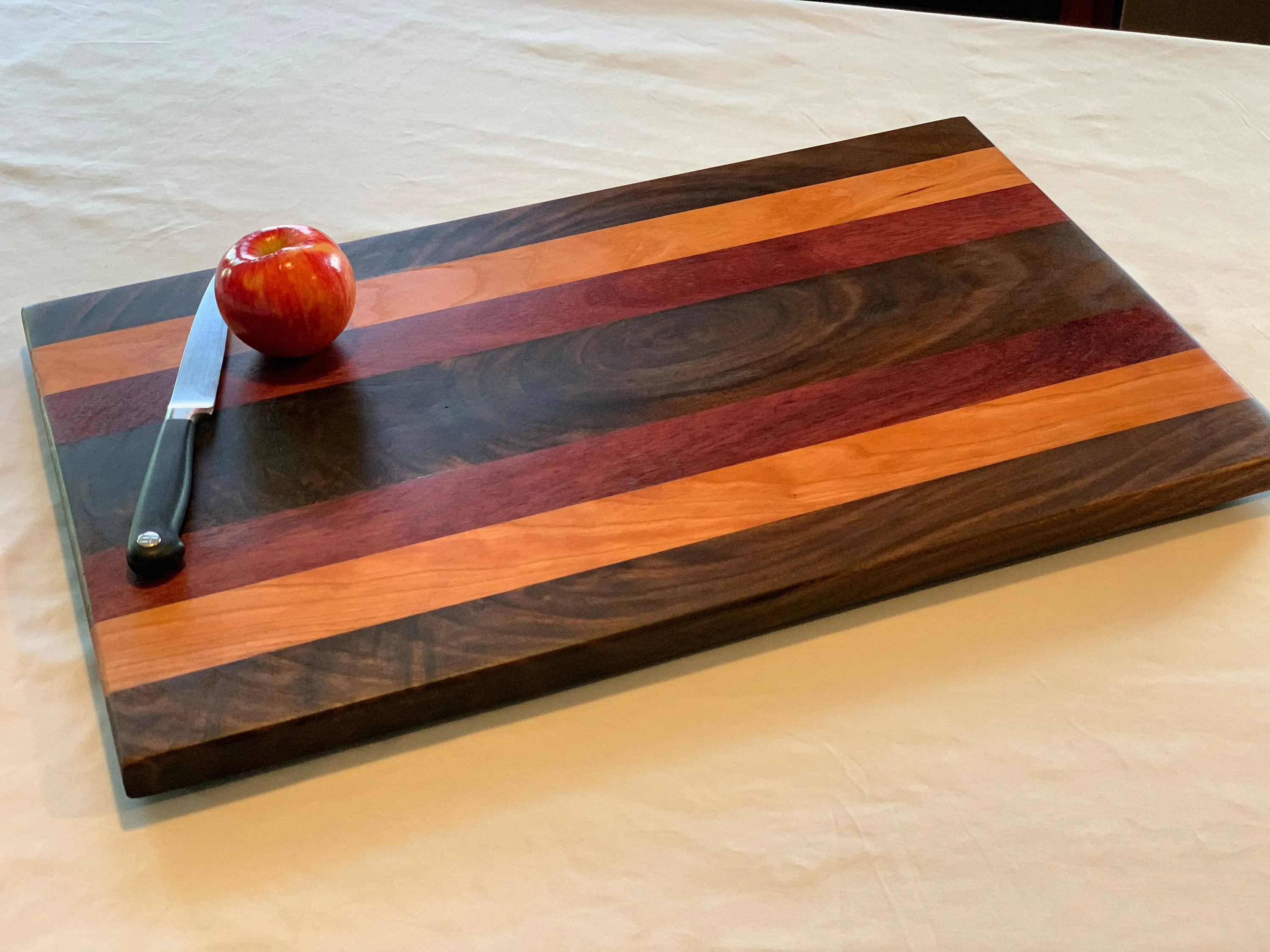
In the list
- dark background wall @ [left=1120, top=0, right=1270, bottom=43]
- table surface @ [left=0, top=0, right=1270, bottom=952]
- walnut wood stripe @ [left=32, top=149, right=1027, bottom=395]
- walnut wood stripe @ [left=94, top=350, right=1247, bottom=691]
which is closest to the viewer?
table surface @ [left=0, top=0, right=1270, bottom=952]

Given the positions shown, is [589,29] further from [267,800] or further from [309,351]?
[267,800]

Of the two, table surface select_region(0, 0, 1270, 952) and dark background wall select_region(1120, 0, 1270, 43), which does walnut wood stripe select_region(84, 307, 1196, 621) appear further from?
dark background wall select_region(1120, 0, 1270, 43)

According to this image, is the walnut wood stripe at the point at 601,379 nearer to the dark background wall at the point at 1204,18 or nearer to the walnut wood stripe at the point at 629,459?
the walnut wood stripe at the point at 629,459

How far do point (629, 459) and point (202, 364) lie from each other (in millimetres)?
366

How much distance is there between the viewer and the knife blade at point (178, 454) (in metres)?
0.81

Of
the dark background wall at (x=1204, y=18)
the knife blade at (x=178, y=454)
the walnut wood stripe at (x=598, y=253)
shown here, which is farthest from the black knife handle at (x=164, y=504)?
the dark background wall at (x=1204, y=18)

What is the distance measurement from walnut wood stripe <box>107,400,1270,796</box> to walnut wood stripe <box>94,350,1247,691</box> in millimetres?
11

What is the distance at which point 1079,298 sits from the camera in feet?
3.38

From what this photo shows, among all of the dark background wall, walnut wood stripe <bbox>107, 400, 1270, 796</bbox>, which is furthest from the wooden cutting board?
the dark background wall

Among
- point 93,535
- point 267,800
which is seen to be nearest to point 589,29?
point 93,535

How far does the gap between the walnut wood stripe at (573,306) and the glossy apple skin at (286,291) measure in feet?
0.10

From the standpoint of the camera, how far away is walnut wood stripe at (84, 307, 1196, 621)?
2.73 feet

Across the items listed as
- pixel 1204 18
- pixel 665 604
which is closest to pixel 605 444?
pixel 665 604

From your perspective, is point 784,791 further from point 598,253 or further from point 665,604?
point 598,253
